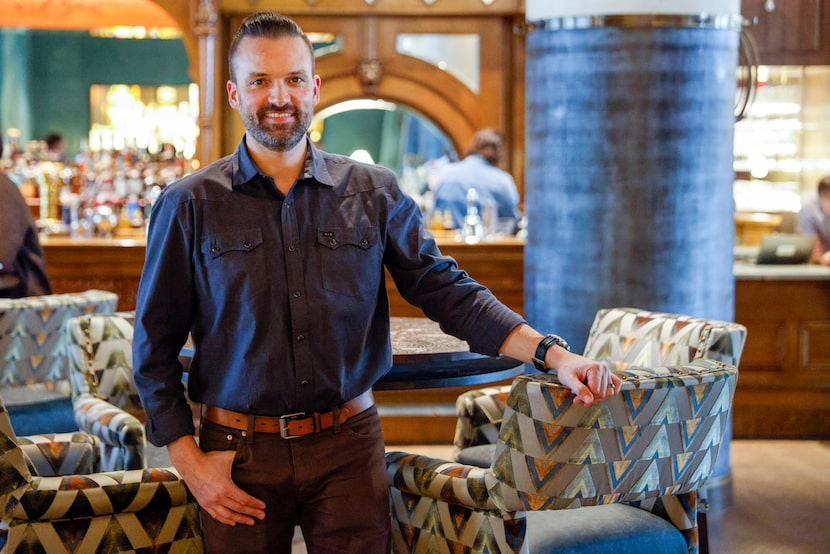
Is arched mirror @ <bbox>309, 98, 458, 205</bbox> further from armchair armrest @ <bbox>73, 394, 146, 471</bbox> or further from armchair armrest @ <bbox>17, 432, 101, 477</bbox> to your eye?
armchair armrest @ <bbox>17, 432, 101, 477</bbox>

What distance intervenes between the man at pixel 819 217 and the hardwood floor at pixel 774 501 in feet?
7.80

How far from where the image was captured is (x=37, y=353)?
402cm

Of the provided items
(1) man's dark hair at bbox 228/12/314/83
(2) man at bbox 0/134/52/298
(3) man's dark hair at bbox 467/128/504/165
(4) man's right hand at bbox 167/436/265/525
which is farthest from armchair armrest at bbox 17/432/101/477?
(3) man's dark hair at bbox 467/128/504/165

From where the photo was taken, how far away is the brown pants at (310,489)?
7.01 feet

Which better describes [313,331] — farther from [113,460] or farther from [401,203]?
[113,460]

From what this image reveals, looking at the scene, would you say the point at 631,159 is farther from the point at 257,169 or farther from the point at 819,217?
the point at 819,217

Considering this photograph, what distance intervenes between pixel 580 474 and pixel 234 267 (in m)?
0.78

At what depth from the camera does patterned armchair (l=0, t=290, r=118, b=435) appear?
3934 mm

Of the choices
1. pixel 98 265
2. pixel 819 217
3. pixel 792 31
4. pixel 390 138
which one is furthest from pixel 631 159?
pixel 390 138

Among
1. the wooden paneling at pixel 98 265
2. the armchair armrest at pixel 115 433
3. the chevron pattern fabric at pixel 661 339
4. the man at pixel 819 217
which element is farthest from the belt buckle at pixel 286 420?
the man at pixel 819 217

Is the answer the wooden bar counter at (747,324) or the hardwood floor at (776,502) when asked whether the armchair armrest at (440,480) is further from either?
the wooden bar counter at (747,324)

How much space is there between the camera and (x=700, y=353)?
309 centimetres

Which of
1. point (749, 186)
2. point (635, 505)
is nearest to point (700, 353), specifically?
point (635, 505)

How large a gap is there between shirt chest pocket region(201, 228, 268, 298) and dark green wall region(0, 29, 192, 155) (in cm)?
1301
